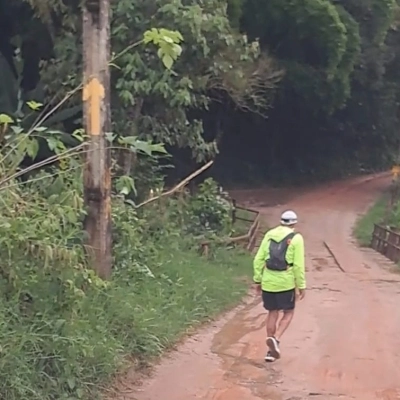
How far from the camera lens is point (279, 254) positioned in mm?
9023

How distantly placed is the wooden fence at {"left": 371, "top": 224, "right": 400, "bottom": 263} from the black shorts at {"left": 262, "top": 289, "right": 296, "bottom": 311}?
13469mm

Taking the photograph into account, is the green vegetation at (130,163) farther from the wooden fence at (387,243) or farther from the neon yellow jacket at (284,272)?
the wooden fence at (387,243)

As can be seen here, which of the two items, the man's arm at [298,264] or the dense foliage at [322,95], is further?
the dense foliage at [322,95]

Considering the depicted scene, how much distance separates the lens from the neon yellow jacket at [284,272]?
29.6 feet

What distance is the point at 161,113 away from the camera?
581 inches

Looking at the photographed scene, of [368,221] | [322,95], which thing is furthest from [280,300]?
[322,95]

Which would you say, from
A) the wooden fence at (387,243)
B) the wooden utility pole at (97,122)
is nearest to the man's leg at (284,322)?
the wooden utility pole at (97,122)

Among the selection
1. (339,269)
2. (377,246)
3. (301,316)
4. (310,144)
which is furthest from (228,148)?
(301,316)

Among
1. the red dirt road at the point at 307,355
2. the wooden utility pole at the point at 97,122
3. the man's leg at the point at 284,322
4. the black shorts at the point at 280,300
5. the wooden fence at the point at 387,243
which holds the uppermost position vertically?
the wooden utility pole at the point at 97,122

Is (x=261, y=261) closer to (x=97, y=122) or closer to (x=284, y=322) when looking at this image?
(x=284, y=322)

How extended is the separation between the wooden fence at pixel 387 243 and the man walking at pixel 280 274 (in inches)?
531

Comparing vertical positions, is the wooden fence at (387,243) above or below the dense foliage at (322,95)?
below

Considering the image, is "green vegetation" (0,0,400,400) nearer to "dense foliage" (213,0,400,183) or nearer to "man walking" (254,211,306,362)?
"dense foliage" (213,0,400,183)

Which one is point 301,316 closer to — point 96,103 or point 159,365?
point 159,365
